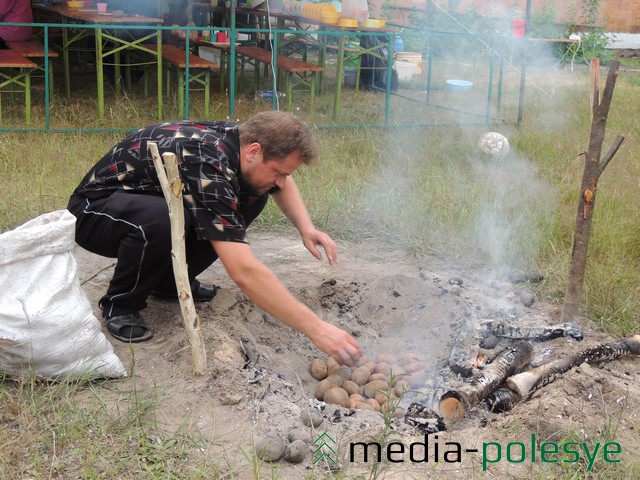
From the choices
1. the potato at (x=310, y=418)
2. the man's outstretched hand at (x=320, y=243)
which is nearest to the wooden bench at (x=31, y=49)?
the man's outstretched hand at (x=320, y=243)

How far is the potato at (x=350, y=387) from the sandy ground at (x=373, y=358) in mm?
165

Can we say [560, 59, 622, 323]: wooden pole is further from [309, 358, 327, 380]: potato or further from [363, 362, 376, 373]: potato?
[309, 358, 327, 380]: potato

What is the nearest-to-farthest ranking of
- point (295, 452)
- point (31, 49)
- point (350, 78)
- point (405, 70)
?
point (295, 452)
point (31, 49)
point (350, 78)
point (405, 70)

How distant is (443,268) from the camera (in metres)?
4.85

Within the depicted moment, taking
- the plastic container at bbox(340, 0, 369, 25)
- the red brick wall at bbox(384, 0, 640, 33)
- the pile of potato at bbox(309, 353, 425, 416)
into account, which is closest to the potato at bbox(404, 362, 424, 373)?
the pile of potato at bbox(309, 353, 425, 416)

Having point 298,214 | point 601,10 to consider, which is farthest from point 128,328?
point 601,10

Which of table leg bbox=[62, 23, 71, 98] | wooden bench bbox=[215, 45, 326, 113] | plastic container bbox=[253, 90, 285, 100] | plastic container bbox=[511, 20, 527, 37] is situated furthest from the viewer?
plastic container bbox=[511, 20, 527, 37]

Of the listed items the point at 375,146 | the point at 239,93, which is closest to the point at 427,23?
the point at 239,93

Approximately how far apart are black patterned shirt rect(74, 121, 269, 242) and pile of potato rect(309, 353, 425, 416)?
0.88 meters

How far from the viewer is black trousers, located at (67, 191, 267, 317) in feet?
11.4

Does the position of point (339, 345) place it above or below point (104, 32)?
below

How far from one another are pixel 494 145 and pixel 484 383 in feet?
14.7

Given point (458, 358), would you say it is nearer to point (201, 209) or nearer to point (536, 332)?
point (536, 332)

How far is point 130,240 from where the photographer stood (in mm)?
3512
